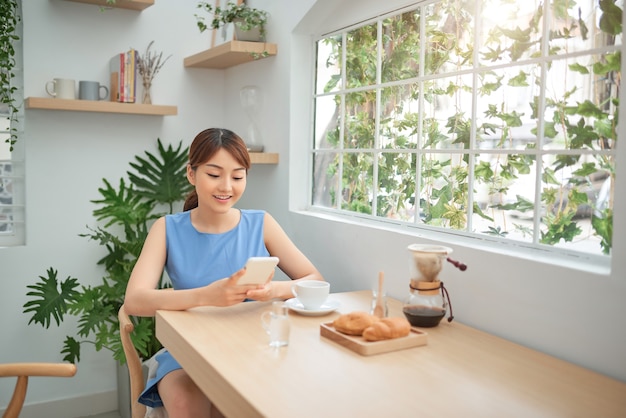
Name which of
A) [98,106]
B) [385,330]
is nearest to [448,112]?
[385,330]

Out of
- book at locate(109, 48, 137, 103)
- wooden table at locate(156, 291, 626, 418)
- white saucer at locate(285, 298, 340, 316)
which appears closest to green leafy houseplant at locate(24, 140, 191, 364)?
book at locate(109, 48, 137, 103)

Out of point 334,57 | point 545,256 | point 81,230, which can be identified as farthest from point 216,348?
point 81,230

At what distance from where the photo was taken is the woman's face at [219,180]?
2084mm

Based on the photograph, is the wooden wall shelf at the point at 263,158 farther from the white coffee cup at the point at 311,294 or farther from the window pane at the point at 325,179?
the white coffee cup at the point at 311,294

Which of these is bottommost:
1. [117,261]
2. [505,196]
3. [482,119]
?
[117,261]

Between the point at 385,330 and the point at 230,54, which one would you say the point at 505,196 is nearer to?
the point at 385,330

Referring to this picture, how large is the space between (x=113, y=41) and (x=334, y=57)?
4.22 feet

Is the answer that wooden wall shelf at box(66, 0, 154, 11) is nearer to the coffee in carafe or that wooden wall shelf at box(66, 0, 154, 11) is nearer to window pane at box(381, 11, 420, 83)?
window pane at box(381, 11, 420, 83)

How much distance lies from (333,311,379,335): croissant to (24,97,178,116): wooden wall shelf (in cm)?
196

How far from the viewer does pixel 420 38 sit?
2.26m

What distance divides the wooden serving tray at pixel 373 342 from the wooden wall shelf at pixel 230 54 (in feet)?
5.50

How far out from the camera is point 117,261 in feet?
10.3

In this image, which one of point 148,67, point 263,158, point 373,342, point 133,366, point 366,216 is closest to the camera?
point 373,342

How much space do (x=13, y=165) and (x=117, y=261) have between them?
2.43ft
